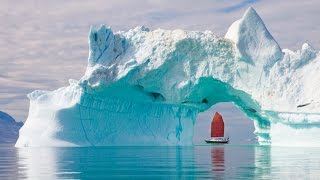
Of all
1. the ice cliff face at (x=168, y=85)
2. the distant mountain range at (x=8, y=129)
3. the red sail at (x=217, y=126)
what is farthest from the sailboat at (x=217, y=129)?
the distant mountain range at (x=8, y=129)

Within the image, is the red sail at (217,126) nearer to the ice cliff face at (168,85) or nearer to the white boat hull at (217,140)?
the white boat hull at (217,140)

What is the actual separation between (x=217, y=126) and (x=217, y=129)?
0.96 feet

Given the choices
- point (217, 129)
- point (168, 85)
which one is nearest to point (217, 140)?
point (217, 129)

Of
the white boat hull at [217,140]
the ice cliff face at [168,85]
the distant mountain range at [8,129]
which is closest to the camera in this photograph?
the ice cliff face at [168,85]

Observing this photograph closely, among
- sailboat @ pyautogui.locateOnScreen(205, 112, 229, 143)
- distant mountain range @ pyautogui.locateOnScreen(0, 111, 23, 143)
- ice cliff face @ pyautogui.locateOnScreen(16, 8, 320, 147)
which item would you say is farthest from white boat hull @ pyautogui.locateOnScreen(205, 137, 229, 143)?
distant mountain range @ pyautogui.locateOnScreen(0, 111, 23, 143)

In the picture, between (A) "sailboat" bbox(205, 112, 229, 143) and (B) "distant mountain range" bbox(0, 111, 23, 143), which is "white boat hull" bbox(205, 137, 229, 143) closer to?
(A) "sailboat" bbox(205, 112, 229, 143)

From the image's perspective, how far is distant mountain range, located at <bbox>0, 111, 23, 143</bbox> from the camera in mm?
63312

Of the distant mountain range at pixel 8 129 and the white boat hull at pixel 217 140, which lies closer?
the white boat hull at pixel 217 140

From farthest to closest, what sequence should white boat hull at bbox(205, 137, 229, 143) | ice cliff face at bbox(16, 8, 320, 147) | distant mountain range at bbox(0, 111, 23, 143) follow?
distant mountain range at bbox(0, 111, 23, 143) < white boat hull at bbox(205, 137, 229, 143) < ice cliff face at bbox(16, 8, 320, 147)

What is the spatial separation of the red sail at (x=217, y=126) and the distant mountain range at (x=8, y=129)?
26.2m

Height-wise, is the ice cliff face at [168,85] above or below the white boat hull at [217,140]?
above

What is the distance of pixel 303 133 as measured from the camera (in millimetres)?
23016

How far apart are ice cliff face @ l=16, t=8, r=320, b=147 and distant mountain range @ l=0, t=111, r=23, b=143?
40.0 meters

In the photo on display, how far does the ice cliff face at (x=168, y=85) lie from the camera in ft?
76.2
